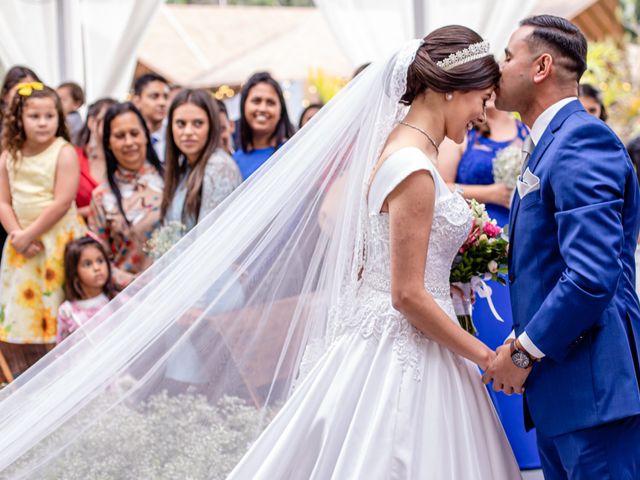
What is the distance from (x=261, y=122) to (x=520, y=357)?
2.97 m

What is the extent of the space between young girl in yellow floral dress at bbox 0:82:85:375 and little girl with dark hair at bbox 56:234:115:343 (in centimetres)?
10

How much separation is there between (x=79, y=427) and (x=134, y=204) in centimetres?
243

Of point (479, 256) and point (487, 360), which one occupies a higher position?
point (479, 256)

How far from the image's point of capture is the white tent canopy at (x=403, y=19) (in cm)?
558

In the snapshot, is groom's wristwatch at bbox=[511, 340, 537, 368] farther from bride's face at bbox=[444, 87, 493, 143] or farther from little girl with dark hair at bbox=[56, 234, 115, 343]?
little girl with dark hair at bbox=[56, 234, 115, 343]

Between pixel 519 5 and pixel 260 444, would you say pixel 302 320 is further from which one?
pixel 519 5

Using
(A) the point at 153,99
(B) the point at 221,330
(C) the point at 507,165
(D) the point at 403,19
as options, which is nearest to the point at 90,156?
(A) the point at 153,99

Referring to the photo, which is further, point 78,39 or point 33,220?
point 78,39

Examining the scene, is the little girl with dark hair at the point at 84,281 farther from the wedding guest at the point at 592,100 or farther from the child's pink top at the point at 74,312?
the wedding guest at the point at 592,100

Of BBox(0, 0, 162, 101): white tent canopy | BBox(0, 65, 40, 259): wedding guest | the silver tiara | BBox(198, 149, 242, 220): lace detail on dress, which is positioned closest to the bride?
the silver tiara

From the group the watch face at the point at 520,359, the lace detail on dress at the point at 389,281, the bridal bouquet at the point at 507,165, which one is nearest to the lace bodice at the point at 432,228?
the lace detail on dress at the point at 389,281

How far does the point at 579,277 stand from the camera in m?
2.35

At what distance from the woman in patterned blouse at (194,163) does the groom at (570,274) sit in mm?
2233

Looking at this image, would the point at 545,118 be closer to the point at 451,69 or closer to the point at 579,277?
the point at 451,69
